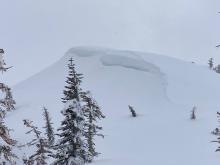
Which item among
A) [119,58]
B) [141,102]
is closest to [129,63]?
[119,58]

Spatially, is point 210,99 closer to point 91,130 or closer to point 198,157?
point 198,157

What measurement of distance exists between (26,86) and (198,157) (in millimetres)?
67817

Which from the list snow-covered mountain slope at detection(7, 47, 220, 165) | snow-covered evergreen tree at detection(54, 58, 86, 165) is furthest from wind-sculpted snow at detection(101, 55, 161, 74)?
snow-covered evergreen tree at detection(54, 58, 86, 165)

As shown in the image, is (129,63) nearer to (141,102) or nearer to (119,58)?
(119,58)

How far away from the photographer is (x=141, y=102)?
243 feet

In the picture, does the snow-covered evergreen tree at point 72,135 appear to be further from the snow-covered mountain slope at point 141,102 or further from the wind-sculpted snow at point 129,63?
the wind-sculpted snow at point 129,63

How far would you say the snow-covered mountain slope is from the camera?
4797cm

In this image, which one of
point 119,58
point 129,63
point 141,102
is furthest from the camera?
point 119,58

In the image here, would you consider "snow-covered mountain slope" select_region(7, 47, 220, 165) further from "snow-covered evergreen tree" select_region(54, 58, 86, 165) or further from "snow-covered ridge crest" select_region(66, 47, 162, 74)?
"snow-covered evergreen tree" select_region(54, 58, 86, 165)

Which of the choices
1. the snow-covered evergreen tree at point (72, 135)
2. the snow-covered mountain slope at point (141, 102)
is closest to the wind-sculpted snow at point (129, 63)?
the snow-covered mountain slope at point (141, 102)

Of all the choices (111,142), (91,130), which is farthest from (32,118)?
(91,130)

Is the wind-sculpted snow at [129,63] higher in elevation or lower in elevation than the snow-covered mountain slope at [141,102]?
higher

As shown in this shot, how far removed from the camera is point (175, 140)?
51938 mm

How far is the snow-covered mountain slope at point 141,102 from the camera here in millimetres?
47969
